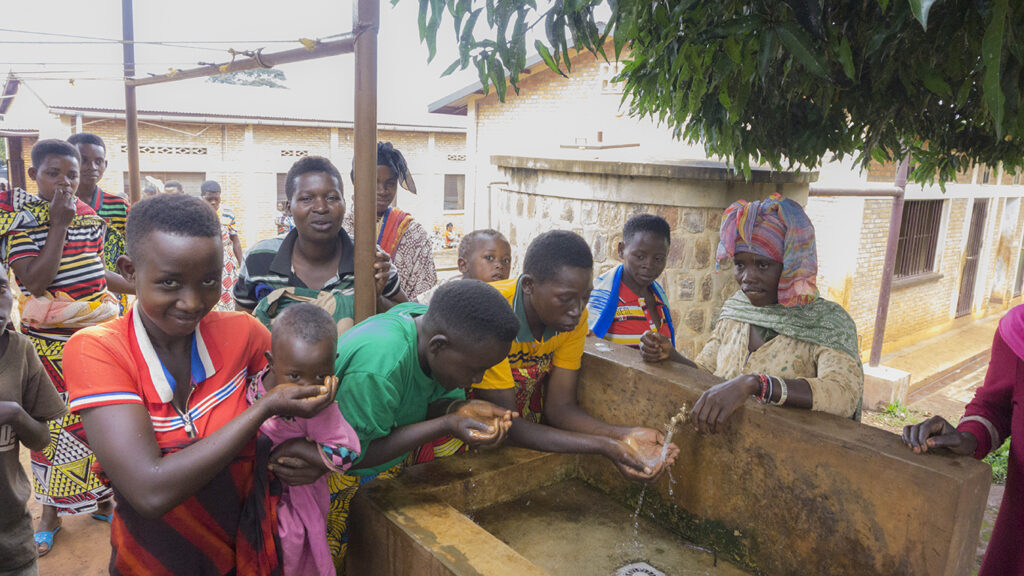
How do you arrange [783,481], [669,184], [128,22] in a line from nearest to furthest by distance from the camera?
[783,481], [128,22], [669,184]

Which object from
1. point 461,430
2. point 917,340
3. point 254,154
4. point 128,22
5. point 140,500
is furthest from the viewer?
point 254,154

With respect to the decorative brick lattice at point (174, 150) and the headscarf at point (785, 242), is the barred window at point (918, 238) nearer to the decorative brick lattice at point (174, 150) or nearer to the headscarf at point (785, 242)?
the headscarf at point (785, 242)

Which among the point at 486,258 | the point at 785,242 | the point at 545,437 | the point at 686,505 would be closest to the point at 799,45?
the point at 785,242

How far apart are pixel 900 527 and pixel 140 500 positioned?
6.83 feet

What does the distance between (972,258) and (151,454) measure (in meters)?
15.5

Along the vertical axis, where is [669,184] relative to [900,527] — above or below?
above

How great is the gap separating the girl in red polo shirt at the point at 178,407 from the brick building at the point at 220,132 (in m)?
11.6

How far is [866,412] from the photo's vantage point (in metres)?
8.02

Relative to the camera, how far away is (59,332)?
2.96 metres

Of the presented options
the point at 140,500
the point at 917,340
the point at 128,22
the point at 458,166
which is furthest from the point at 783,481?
the point at 458,166

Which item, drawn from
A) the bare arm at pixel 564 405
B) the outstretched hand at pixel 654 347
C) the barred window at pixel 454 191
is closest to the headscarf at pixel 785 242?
the outstretched hand at pixel 654 347

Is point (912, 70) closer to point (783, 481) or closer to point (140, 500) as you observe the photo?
point (783, 481)

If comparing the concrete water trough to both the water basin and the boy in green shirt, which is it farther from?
the boy in green shirt

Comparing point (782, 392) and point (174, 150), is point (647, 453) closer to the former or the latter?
point (782, 392)
